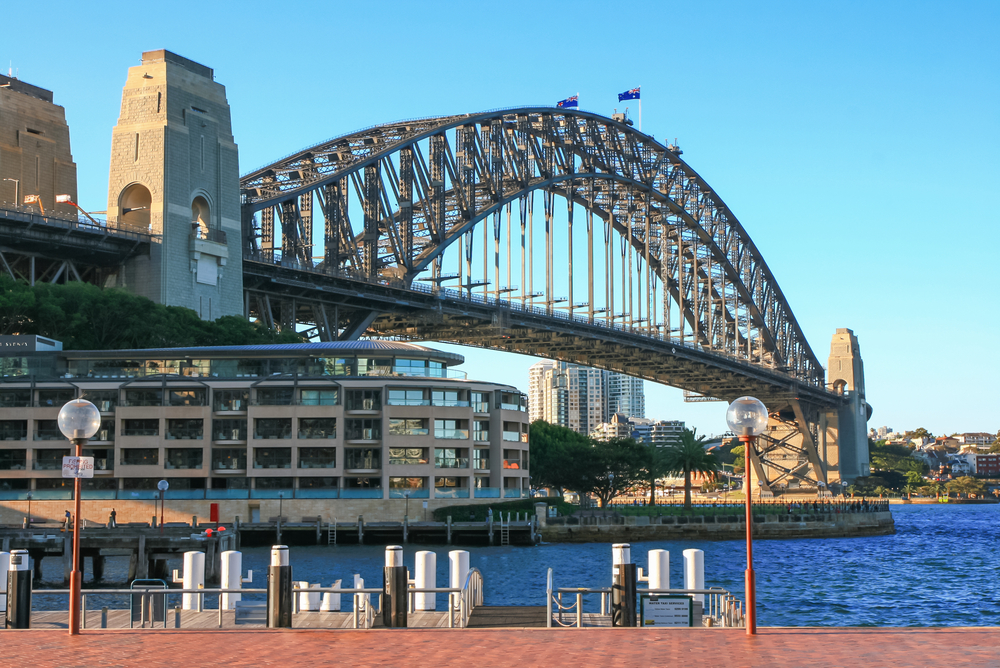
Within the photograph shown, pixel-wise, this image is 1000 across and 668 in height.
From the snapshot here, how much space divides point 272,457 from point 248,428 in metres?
2.41

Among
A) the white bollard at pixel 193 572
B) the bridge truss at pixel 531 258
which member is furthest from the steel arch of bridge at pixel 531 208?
the white bollard at pixel 193 572

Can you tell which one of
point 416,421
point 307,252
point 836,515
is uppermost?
point 307,252

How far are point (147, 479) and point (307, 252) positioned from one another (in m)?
31.7

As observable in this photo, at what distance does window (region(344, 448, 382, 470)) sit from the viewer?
80250mm

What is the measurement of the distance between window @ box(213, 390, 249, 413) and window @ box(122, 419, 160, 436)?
4009 mm

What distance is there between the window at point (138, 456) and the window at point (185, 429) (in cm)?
151

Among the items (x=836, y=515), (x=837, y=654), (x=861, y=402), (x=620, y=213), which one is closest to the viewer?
(x=837, y=654)

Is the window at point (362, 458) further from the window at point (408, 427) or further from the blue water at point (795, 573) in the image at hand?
the blue water at point (795, 573)

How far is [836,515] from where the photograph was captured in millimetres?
103812

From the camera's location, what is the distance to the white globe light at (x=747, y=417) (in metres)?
21.0

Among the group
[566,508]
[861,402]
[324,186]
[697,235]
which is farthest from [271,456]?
[861,402]

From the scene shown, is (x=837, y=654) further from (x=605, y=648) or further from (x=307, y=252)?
(x=307, y=252)

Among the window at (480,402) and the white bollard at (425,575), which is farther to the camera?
the window at (480,402)

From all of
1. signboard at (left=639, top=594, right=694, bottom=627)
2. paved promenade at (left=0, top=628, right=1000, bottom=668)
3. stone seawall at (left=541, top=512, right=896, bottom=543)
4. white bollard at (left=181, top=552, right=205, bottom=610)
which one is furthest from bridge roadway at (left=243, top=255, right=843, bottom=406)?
paved promenade at (left=0, top=628, right=1000, bottom=668)
